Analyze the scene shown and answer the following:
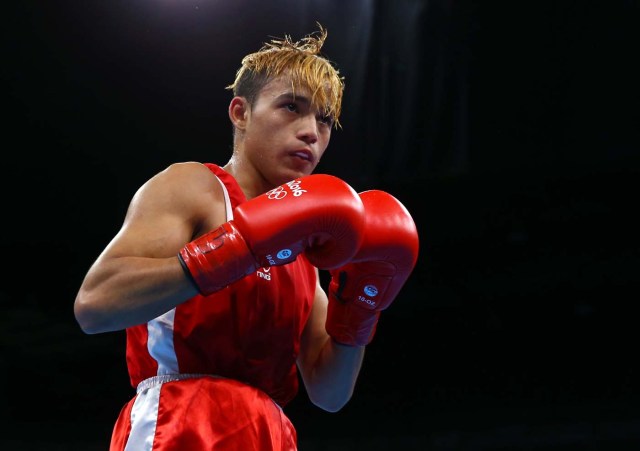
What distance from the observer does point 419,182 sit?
5.24m

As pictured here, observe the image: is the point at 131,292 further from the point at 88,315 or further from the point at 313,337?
the point at 313,337

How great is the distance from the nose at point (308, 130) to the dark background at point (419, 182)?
2.85m

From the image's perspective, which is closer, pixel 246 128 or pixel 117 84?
pixel 246 128

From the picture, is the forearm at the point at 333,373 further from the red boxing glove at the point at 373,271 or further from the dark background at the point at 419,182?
the dark background at the point at 419,182

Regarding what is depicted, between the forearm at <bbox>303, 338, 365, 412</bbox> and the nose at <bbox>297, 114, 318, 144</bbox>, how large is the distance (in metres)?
0.53

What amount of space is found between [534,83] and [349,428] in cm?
301

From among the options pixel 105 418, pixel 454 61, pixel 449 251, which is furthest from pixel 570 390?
pixel 105 418

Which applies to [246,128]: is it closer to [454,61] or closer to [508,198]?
[454,61]

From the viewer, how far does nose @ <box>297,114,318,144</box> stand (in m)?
1.89

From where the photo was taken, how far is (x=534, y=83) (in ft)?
15.9

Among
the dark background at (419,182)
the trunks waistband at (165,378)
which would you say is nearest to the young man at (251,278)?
the trunks waistband at (165,378)

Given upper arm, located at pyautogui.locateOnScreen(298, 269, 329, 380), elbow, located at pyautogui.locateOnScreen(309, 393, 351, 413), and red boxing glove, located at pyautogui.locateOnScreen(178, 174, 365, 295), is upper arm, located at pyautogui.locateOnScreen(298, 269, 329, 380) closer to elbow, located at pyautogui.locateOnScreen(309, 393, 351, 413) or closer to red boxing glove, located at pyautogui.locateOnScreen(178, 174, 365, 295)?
elbow, located at pyautogui.locateOnScreen(309, 393, 351, 413)

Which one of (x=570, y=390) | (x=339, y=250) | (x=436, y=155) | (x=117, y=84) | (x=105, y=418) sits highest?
(x=117, y=84)

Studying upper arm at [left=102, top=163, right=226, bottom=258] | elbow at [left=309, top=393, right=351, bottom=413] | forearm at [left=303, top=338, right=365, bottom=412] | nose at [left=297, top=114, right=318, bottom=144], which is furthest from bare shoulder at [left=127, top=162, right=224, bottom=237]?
elbow at [left=309, top=393, right=351, bottom=413]
